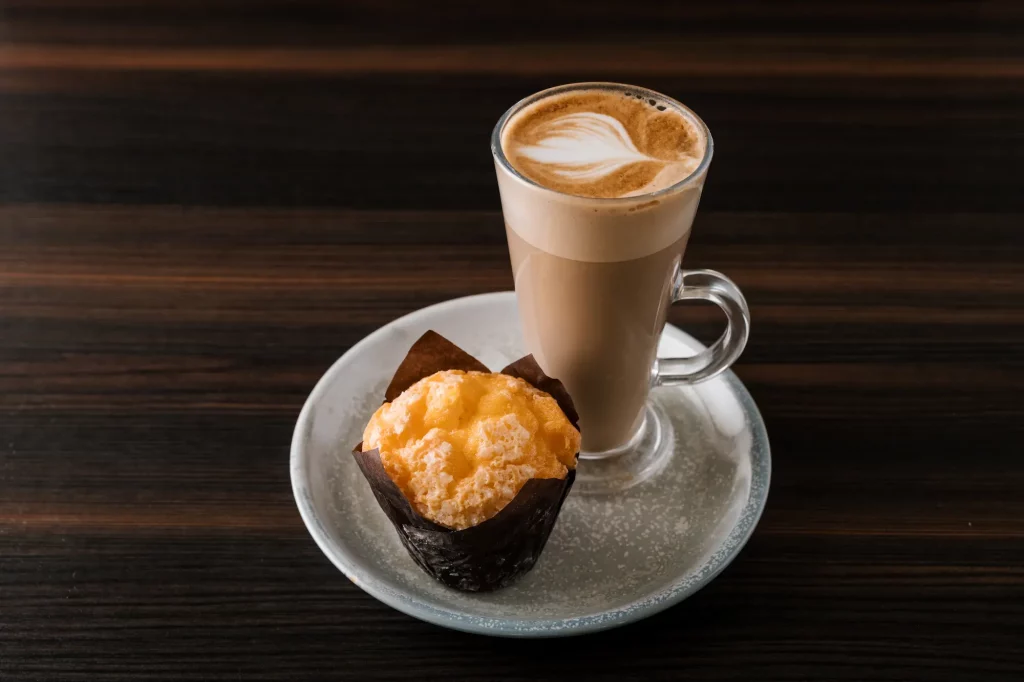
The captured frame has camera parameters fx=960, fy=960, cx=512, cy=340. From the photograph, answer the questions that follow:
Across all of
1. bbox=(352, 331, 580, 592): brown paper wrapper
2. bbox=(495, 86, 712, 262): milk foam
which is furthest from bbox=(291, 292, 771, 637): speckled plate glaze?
bbox=(495, 86, 712, 262): milk foam

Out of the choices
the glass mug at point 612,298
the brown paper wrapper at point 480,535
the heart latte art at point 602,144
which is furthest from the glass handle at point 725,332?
the brown paper wrapper at point 480,535

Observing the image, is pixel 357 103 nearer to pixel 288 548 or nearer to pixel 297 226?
pixel 297 226

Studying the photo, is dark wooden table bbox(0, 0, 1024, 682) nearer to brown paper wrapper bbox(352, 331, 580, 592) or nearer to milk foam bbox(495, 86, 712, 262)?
brown paper wrapper bbox(352, 331, 580, 592)

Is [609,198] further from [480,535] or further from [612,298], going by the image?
[480,535]

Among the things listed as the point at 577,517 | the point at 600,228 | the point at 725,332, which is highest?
the point at 600,228

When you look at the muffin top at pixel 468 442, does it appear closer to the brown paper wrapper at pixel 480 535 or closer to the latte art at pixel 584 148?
the brown paper wrapper at pixel 480 535

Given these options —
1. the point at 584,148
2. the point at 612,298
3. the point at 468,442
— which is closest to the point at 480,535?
the point at 468,442

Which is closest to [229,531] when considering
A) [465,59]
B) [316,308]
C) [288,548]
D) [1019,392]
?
[288,548]
